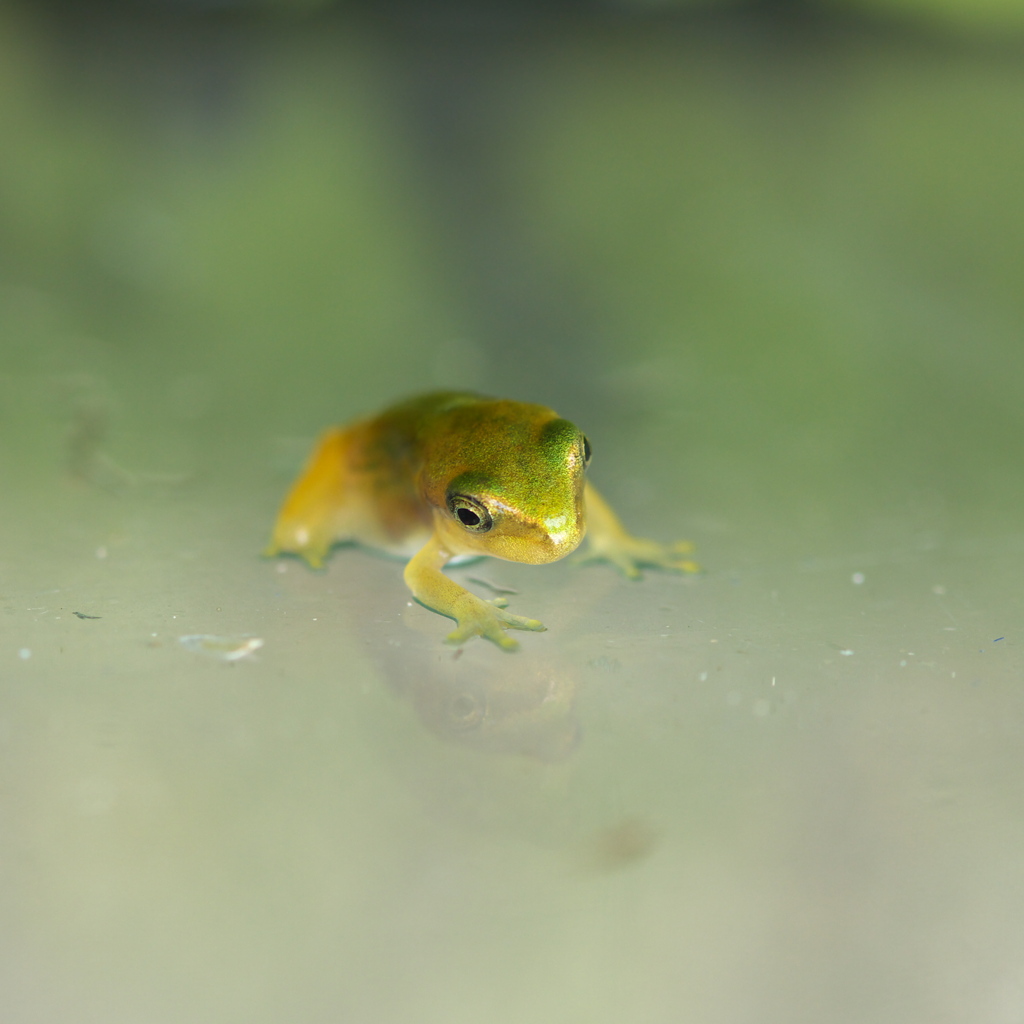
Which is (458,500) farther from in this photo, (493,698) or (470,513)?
(493,698)

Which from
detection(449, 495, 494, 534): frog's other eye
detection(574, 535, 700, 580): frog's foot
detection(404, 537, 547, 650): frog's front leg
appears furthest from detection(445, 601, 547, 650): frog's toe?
detection(574, 535, 700, 580): frog's foot

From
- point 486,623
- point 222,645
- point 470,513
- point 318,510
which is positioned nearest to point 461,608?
point 486,623

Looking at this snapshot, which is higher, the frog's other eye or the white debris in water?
the frog's other eye

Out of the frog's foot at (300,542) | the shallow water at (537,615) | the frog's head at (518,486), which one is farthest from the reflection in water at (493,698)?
the frog's foot at (300,542)

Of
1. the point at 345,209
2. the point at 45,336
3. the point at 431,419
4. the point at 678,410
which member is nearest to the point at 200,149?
the point at 345,209

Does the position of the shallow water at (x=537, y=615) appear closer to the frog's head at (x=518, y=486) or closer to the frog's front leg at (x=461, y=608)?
the frog's front leg at (x=461, y=608)

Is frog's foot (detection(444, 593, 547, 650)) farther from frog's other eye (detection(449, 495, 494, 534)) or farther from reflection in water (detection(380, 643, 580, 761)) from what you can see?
frog's other eye (detection(449, 495, 494, 534))

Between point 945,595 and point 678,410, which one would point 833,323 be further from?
point 945,595

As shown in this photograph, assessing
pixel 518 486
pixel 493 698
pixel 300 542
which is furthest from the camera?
pixel 300 542
